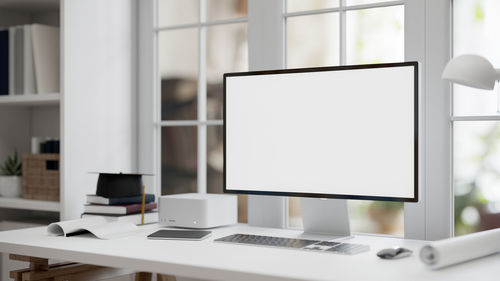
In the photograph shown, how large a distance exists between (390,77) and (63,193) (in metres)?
1.36

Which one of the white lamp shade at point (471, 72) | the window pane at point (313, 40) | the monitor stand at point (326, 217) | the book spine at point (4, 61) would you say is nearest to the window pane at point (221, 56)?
the window pane at point (313, 40)

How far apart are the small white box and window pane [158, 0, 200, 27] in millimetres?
881

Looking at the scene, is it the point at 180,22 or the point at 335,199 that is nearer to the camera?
the point at 335,199

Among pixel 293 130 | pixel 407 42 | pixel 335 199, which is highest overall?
pixel 407 42

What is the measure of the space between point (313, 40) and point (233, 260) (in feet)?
3.70

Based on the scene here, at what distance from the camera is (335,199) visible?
2.04 metres

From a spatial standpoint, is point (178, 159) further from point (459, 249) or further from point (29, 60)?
point (459, 249)

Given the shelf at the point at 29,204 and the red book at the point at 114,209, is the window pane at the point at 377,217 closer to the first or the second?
the red book at the point at 114,209

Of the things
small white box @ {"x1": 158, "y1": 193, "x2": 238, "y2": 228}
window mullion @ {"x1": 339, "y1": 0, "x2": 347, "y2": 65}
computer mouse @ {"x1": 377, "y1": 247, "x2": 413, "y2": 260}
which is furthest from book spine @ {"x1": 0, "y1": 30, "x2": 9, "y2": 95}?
computer mouse @ {"x1": 377, "y1": 247, "x2": 413, "y2": 260}

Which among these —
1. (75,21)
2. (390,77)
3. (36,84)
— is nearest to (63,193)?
(36,84)

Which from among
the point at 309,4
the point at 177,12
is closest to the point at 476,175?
the point at 309,4

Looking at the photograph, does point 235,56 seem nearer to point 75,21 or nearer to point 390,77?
point 75,21

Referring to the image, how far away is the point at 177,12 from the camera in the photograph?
2.80 m

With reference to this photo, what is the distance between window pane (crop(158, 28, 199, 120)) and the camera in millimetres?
2768
